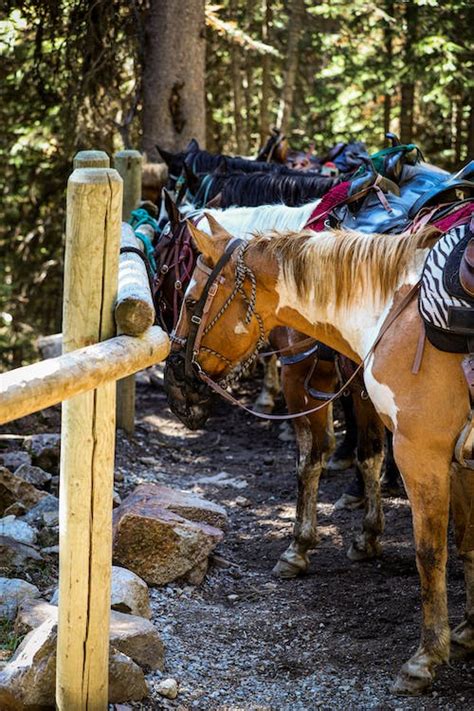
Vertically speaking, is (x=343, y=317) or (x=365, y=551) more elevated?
(x=343, y=317)

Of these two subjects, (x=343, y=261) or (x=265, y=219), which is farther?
(x=265, y=219)

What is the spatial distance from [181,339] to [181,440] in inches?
153

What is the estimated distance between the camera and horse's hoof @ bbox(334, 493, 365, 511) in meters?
6.63

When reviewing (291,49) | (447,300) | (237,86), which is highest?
(291,49)

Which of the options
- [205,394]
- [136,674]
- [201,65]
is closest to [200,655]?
[136,674]

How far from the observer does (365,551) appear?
5613 mm

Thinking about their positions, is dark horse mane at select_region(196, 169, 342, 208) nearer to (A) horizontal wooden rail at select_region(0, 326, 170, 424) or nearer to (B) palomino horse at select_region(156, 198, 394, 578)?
(B) palomino horse at select_region(156, 198, 394, 578)

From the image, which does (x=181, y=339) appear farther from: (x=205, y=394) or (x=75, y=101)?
(x=75, y=101)

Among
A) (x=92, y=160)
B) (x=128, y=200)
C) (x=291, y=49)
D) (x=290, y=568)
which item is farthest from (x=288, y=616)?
(x=291, y=49)

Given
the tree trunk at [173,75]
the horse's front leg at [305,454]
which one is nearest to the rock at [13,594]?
the horse's front leg at [305,454]

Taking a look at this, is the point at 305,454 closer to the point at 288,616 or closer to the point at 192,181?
the point at 288,616

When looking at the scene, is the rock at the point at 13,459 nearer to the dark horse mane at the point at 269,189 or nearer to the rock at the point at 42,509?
the rock at the point at 42,509

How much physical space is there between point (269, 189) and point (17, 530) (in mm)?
2970

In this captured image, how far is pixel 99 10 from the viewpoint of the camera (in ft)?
32.4
